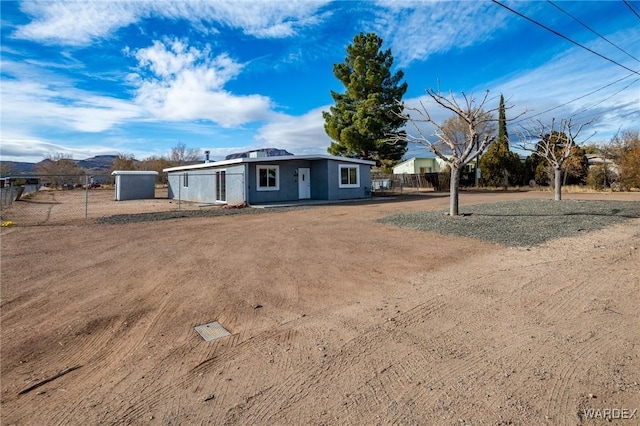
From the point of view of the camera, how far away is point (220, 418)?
2209 millimetres

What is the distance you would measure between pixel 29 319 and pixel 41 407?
188cm

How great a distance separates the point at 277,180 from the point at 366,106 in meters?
9.50

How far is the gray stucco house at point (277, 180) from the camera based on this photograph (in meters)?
18.0

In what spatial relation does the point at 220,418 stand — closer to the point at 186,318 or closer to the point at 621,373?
the point at 186,318

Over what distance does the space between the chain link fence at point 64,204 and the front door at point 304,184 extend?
573 cm

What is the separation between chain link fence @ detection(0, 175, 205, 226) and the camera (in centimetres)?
1259

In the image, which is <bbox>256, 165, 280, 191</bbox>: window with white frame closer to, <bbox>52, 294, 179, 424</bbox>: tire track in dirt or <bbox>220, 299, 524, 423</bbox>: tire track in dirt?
<bbox>52, 294, 179, 424</bbox>: tire track in dirt

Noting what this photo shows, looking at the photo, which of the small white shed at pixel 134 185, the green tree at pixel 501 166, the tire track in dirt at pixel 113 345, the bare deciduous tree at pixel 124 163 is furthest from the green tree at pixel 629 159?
the bare deciduous tree at pixel 124 163

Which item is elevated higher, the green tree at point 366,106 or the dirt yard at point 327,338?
the green tree at point 366,106

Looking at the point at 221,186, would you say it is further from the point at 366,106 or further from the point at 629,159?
the point at 629,159

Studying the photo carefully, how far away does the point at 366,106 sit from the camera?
967 inches

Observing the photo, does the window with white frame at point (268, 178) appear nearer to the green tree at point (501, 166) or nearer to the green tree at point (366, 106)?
the green tree at point (366, 106)

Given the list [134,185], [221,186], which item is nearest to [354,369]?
[221,186]

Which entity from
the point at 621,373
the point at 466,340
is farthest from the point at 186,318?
the point at 621,373
